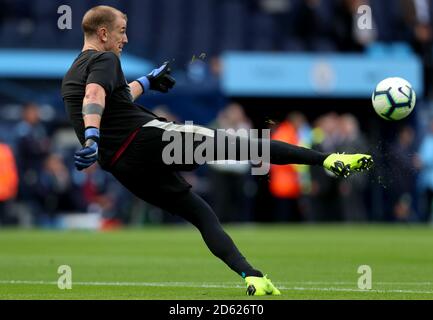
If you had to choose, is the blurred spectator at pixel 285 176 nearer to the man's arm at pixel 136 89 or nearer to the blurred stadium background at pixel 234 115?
the blurred stadium background at pixel 234 115

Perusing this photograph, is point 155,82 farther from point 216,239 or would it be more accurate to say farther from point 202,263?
point 202,263

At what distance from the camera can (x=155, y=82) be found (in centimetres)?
985

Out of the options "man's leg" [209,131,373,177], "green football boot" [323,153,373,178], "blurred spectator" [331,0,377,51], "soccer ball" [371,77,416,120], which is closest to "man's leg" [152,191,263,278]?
"man's leg" [209,131,373,177]

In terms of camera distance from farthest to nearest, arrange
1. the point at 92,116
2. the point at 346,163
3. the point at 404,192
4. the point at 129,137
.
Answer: the point at 404,192 < the point at 129,137 < the point at 92,116 < the point at 346,163

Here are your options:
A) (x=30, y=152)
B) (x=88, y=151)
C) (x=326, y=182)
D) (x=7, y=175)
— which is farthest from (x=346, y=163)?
(x=30, y=152)

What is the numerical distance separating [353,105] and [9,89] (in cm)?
735

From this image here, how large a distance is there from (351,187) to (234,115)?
12.5 feet

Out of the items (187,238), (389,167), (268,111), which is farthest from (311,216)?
(389,167)

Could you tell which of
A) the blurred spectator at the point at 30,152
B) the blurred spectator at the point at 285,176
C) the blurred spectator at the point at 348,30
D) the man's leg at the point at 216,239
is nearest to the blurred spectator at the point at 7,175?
the blurred spectator at the point at 30,152

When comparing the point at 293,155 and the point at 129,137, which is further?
the point at 129,137

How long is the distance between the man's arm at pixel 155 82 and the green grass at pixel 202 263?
1683mm

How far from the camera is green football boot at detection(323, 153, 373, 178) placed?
827 cm

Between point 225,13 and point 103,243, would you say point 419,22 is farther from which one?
point 103,243

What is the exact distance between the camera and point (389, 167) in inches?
365
